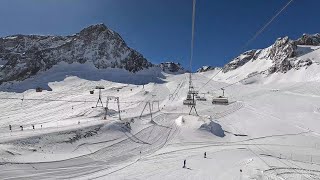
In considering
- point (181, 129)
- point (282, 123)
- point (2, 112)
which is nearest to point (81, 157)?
point (181, 129)

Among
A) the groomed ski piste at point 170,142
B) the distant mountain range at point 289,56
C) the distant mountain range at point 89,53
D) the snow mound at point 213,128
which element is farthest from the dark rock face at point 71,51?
the snow mound at point 213,128

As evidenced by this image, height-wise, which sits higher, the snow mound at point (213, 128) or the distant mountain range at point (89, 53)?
the distant mountain range at point (89, 53)

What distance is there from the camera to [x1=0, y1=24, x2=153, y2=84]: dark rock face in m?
A: 152

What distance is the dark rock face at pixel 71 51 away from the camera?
500 ft

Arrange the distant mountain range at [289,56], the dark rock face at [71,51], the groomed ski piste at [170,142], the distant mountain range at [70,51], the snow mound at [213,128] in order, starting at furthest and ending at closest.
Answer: the dark rock face at [71,51] < the distant mountain range at [70,51] < the distant mountain range at [289,56] < the snow mound at [213,128] < the groomed ski piste at [170,142]

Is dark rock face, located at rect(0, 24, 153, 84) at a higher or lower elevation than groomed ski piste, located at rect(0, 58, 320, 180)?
higher

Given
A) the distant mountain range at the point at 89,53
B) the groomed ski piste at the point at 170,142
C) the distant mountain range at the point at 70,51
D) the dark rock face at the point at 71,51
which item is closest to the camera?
the groomed ski piste at the point at 170,142

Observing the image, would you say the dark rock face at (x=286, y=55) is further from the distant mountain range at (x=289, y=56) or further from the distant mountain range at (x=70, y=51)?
the distant mountain range at (x=70, y=51)

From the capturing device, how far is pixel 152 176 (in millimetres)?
30875

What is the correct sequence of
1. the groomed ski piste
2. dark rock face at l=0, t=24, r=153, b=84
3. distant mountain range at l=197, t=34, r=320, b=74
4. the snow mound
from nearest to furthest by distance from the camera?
1. the groomed ski piste
2. the snow mound
3. distant mountain range at l=197, t=34, r=320, b=74
4. dark rock face at l=0, t=24, r=153, b=84

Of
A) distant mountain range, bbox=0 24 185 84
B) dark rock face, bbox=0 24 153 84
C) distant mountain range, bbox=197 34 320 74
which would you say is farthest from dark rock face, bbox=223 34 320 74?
dark rock face, bbox=0 24 153 84

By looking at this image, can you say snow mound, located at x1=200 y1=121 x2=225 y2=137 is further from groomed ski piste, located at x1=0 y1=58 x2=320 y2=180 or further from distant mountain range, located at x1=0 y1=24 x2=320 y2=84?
distant mountain range, located at x1=0 y1=24 x2=320 y2=84

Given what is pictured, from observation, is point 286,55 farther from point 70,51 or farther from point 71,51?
point 70,51

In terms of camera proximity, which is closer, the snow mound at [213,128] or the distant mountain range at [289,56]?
the snow mound at [213,128]
